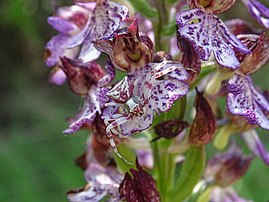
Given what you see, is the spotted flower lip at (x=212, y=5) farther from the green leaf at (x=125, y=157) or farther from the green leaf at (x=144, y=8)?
the green leaf at (x=125, y=157)

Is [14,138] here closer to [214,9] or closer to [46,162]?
[46,162]

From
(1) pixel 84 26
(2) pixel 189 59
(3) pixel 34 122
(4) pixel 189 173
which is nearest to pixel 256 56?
(2) pixel 189 59

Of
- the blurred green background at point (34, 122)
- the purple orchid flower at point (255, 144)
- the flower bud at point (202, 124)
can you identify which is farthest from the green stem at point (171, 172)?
the blurred green background at point (34, 122)

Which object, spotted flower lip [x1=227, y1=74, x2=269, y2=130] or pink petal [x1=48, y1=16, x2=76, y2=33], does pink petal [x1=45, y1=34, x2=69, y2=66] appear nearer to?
pink petal [x1=48, y1=16, x2=76, y2=33]

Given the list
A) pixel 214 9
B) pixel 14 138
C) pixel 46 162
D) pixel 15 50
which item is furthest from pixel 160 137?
pixel 15 50

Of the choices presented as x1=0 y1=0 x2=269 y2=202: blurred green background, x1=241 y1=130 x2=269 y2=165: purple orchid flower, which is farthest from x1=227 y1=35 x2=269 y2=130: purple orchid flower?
x1=0 y1=0 x2=269 y2=202: blurred green background

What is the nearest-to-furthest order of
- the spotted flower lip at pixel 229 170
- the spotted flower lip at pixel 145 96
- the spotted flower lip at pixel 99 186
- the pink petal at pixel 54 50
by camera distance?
the spotted flower lip at pixel 145 96 < the spotted flower lip at pixel 99 186 < the pink petal at pixel 54 50 < the spotted flower lip at pixel 229 170
